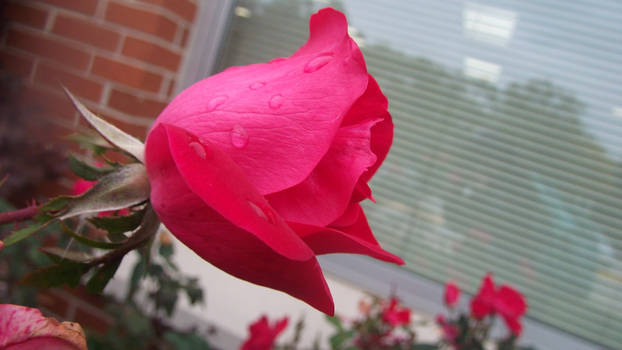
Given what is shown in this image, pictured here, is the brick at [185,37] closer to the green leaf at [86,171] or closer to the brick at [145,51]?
the brick at [145,51]

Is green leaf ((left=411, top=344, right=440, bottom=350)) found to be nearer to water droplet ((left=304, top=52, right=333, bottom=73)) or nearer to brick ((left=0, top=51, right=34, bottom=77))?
water droplet ((left=304, top=52, right=333, bottom=73))

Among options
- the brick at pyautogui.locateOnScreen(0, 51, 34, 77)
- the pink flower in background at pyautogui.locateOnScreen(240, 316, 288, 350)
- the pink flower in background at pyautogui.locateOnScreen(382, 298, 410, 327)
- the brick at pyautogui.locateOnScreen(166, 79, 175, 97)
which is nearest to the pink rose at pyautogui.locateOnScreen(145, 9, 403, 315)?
the pink flower in background at pyautogui.locateOnScreen(240, 316, 288, 350)

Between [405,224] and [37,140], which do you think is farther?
A: [405,224]

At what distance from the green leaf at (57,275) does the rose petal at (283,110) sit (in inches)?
3.0

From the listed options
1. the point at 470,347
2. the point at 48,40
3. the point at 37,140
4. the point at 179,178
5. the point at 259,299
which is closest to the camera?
the point at 179,178

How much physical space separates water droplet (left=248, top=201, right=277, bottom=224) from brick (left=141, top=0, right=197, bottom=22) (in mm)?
1440

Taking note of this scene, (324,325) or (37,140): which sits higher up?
(37,140)

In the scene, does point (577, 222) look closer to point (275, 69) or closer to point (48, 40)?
point (275, 69)

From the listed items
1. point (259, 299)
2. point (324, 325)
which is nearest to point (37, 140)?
point (259, 299)

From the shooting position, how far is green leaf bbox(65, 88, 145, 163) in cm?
25

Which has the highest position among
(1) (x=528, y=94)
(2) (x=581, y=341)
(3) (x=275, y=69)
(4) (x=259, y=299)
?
(1) (x=528, y=94)

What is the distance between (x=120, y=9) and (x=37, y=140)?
17.9 inches

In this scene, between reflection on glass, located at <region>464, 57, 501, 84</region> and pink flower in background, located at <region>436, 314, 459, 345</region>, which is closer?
pink flower in background, located at <region>436, 314, 459, 345</region>

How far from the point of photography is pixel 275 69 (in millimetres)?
242
